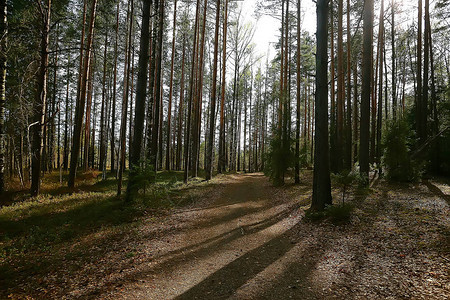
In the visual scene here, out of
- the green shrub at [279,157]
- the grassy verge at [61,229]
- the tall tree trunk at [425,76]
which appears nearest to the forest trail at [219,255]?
the grassy verge at [61,229]

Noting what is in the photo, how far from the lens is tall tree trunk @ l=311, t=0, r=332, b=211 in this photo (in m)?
6.98

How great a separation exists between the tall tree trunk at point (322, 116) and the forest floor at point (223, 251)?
93 cm

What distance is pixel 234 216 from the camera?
7.62m

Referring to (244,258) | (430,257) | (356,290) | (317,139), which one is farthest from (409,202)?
(244,258)

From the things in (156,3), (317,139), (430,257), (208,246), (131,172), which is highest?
(156,3)

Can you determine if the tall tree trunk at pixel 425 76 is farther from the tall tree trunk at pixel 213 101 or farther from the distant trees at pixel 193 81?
the tall tree trunk at pixel 213 101

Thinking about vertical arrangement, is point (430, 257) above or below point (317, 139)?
below

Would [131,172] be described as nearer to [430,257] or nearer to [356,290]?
[356,290]

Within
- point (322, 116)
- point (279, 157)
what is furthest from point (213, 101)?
point (322, 116)

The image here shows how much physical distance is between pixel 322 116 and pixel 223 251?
510cm

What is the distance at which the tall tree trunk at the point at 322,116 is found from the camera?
698 centimetres

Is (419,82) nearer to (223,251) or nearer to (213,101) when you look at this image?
(213,101)

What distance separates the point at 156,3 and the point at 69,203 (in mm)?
10017

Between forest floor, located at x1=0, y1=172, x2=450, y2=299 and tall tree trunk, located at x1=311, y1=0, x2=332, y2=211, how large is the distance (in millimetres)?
935
